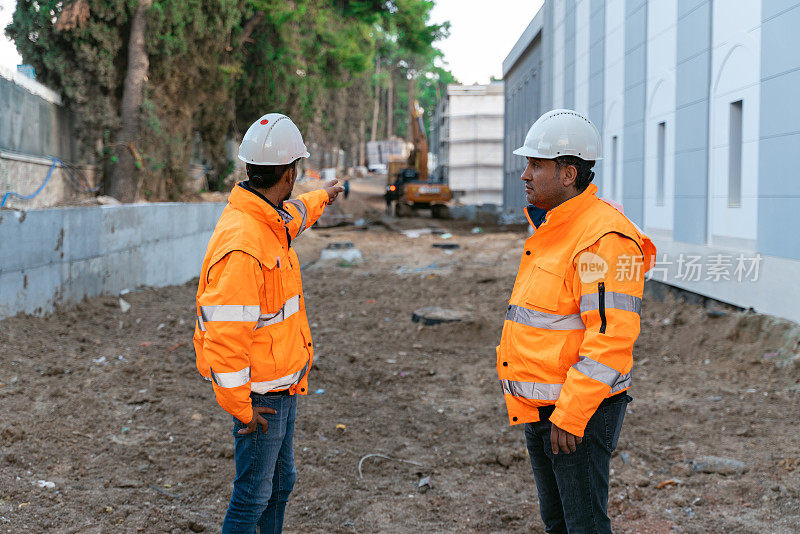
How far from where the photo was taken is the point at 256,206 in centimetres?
288

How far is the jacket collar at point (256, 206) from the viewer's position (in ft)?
9.45

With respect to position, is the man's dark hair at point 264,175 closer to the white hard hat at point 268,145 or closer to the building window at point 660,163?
the white hard hat at point 268,145

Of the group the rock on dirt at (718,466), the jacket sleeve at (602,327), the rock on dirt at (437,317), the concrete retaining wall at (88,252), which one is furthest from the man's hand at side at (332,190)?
the rock on dirt at (437,317)

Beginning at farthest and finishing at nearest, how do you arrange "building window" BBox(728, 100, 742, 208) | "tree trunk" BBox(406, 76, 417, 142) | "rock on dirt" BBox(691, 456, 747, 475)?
"tree trunk" BBox(406, 76, 417, 142), "building window" BBox(728, 100, 742, 208), "rock on dirt" BBox(691, 456, 747, 475)

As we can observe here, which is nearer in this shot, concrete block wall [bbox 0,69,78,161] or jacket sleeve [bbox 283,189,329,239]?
jacket sleeve [bbox 283,189,329,239]

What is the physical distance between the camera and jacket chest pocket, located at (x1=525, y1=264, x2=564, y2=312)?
8.51 feet

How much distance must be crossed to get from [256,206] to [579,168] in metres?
1.25

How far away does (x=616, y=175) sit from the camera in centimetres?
1463

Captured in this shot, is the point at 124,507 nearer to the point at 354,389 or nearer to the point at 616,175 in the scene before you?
the point at 354,389

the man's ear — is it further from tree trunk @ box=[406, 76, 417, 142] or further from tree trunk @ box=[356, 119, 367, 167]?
tree trunk @ box=[356, 119, 367, 167]

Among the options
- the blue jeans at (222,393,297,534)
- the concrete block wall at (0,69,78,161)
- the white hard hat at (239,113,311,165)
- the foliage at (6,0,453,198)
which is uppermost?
the foliage at (6,0,453,198)

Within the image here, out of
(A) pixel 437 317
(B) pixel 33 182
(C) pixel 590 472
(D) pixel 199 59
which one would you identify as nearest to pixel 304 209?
(C) pixel 590 472

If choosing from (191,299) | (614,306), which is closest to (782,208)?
(614,306)

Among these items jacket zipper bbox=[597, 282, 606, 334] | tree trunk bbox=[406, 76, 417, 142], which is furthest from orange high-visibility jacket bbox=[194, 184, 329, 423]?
tree trunk bbox=[406, 76, 417, 142]
